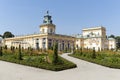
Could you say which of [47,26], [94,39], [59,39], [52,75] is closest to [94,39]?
[94,39]

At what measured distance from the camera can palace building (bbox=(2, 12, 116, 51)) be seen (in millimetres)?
61062

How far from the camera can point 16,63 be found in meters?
21.5

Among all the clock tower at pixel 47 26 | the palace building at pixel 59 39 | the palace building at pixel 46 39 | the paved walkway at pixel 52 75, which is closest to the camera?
the paved walkway at pixel 52 75

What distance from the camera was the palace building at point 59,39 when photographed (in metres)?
61.1

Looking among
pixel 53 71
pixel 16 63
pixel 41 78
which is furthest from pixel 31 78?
pixel 16 63

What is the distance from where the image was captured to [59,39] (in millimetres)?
63812

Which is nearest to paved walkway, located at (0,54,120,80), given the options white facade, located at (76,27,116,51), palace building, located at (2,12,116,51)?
palace building, located at (2,12,116,51)

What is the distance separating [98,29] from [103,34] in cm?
290

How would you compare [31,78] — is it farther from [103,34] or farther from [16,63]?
[103,34]

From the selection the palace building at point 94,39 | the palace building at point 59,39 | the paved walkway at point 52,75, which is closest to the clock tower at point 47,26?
the palace building at point 59,39

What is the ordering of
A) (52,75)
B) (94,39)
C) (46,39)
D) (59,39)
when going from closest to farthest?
(52,75), (46,39), (59,39), (94,39)

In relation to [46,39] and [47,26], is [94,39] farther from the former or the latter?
[46,39]

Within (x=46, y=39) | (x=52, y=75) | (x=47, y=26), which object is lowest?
(x=52, y=75)

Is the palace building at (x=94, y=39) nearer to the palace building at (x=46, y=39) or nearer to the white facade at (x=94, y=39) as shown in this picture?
the white facade at (x=94, y=39)
